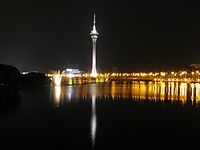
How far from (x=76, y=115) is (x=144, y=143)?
221 inches

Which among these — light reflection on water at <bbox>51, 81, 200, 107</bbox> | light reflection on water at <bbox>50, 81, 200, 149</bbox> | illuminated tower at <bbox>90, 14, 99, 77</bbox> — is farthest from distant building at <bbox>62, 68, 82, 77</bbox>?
light reflection on water at <bbox>50, 81, 200, 149</bbox>

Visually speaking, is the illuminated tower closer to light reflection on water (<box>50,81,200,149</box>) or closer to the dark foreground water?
light reflection on water (<box>50,81,200,149</box>)

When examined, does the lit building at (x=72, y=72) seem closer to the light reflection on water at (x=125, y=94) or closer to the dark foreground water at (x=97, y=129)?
the light reflection on water at (x=125, y=94)

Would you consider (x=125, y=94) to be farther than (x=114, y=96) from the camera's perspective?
Yes

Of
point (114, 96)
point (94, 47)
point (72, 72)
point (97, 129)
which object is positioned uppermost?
point (94, 47)

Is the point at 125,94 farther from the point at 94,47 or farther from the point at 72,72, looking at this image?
the point at 72,72

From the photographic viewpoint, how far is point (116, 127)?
419 inches

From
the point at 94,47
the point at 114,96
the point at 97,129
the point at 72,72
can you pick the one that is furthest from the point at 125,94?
the point at 72,72

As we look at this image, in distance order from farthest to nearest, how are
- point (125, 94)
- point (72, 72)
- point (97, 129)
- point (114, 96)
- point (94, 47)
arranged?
point (72, 72) → point (94, 47) → point (125, 94) → point (114, 96) → point (97, 129)

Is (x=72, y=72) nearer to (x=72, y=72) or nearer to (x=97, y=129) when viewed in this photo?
(x=72, y=72)

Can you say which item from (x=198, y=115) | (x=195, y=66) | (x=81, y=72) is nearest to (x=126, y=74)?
(x=81, y=72)

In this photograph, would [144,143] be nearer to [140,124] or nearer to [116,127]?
[116,127]

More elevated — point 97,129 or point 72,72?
point 72,72

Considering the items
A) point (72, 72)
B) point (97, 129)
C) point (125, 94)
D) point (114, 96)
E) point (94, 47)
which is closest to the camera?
point (97, 129)
